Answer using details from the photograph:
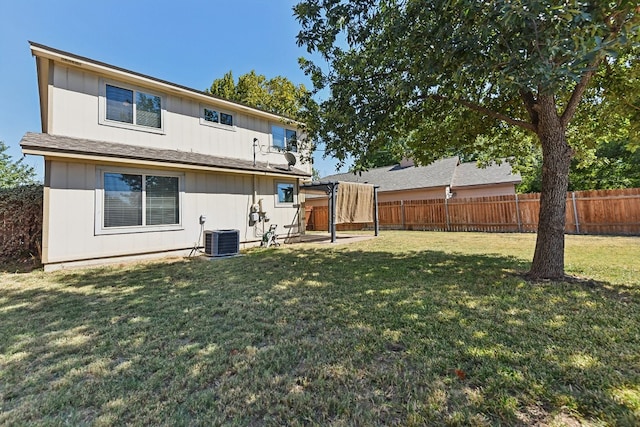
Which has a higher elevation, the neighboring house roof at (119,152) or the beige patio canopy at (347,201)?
the neighboring house roof at (119,152)

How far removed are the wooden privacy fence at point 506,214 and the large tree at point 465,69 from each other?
227 inches

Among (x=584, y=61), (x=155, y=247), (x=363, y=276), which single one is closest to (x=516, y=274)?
(x=363, y=276)

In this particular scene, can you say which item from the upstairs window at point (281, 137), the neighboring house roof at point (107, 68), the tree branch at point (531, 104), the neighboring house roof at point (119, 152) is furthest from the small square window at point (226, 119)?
the tree branch at point (531, 104)

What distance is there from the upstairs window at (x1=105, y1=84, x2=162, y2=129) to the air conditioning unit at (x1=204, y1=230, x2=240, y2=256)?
359cm

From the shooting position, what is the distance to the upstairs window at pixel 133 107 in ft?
24.6

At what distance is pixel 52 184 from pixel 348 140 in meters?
6.57

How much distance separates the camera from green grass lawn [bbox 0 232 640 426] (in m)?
1.87

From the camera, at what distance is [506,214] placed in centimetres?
1360

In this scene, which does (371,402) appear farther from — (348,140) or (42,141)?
(42,141)

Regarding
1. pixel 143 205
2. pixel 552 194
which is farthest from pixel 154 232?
pixel 552 194

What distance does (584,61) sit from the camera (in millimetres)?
2686

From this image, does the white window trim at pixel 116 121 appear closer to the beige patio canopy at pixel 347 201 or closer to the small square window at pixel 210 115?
the small square window at pixel 210 115

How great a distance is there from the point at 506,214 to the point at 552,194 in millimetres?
10048

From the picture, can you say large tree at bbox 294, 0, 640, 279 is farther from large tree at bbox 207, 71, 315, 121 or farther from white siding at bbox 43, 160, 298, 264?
large tree at bbox 207, 71, 315, 121
